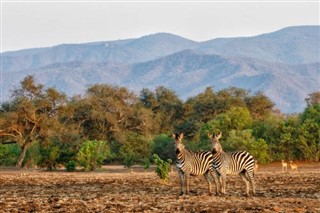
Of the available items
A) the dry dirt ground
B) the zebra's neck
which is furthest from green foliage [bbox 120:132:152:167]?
the zebra's neck

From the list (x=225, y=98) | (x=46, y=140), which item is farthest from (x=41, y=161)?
(x=225, y=98)

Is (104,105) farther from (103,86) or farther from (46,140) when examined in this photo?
(46,140)

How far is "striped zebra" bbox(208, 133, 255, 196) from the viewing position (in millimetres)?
27281

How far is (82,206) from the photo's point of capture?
22.7 meters

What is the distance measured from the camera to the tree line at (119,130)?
59.7 metres

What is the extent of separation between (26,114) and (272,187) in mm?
37524

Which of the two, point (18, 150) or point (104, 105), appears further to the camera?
point (104, 105)

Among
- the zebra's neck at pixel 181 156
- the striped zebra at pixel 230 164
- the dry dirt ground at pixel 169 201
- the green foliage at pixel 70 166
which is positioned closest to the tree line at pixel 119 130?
the green foliage at pixel 70 166

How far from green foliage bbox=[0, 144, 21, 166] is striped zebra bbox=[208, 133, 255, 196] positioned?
41042 millimetres

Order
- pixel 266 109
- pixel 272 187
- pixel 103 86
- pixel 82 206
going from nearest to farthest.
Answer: pixel 82 206 < pixel 272 187 < pixel 266 109 < pixel 103 86

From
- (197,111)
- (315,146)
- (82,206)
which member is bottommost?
(82,206)

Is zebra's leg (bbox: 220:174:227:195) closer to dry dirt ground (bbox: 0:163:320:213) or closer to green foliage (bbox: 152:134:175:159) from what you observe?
dry dirt ground (bbox: 0:163:320:213)

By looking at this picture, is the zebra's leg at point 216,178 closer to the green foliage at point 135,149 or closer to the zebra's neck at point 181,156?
the zebra's neck at point 181,156

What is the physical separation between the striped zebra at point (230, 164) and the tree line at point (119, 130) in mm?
29210
